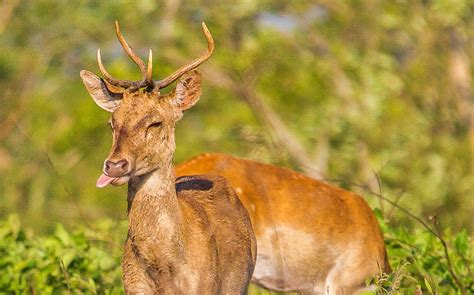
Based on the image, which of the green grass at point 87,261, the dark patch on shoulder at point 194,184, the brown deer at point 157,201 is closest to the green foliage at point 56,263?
the green grass at point 87,261

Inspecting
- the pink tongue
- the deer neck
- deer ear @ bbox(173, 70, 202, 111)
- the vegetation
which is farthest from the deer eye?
the vegetation

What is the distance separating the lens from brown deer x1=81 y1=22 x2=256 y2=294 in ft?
25.0

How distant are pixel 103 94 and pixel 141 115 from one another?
468 mm

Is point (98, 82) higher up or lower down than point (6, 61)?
higher up

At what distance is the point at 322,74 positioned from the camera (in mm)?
30344

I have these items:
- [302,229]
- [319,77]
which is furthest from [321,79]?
[302,229]

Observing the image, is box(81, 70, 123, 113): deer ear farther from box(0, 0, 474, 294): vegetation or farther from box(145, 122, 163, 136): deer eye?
box(0, 0, 474, 294): vegetation

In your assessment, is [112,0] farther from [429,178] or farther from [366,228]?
[366,228]

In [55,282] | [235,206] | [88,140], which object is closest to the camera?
[235,206]

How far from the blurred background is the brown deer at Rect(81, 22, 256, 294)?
1519cm

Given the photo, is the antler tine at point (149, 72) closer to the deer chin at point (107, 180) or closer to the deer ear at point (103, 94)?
the deer ear at point (103, 94)

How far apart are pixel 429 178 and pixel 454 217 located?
210cm

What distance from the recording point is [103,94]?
8.06 m

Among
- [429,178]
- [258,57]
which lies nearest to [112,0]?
[258,57]
